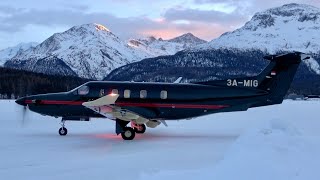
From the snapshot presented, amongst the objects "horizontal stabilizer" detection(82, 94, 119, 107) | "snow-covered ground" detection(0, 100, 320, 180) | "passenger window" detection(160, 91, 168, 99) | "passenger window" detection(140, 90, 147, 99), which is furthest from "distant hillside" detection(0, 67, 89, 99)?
"horizontal stabilizer" detection(82, 94, 119, 107)

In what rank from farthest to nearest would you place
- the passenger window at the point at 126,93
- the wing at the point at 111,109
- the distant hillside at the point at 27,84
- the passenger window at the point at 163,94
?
the distant hillside at the point at 27,84, the passenger window at the point at 163,94, the passenger window at the point at 126,93, the wing at the point at 111,109

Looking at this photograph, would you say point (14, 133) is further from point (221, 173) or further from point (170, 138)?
point (221, 173)

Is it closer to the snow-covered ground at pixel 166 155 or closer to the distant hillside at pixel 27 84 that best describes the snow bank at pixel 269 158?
the snow-covered ground at pixel 166 155

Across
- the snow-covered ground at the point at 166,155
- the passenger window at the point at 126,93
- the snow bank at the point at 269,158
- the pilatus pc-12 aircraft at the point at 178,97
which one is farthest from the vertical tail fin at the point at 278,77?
the snow bank at the point at 269,158

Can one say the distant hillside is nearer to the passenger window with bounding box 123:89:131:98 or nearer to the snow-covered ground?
the passenger window with bounding box 123:89:131:98

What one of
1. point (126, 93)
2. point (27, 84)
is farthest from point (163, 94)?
point (27, 84)

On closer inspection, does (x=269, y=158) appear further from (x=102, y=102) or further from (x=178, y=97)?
(x=178, y=97)

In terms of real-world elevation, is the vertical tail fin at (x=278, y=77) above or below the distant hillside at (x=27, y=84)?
above

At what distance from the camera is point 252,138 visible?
8727 millimetres

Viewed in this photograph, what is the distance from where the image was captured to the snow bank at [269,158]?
23.8 feet

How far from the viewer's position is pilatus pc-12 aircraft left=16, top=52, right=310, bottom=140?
19.1m

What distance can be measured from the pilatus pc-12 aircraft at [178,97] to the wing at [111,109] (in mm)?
1110

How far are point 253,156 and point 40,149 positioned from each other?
8.52m

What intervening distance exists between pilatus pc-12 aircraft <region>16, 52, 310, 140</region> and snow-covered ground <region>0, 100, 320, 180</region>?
1081 mm
